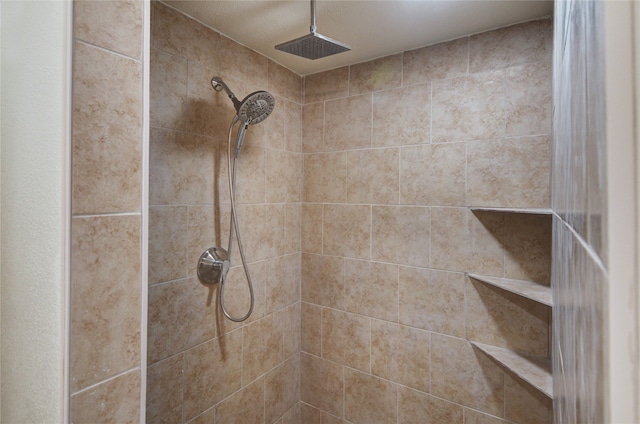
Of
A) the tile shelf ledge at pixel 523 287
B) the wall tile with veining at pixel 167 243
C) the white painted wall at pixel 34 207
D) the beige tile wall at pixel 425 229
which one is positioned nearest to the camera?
the white painted wall at pixel 34 207

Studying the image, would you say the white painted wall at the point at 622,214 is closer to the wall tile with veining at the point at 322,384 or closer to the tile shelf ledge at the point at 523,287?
the tile shelf ledge at the point at 523,287

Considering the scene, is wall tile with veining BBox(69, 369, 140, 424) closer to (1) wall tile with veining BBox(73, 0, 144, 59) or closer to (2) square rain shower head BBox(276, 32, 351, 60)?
(1) wall tile with veining BBox(73, 0, 144, 59)

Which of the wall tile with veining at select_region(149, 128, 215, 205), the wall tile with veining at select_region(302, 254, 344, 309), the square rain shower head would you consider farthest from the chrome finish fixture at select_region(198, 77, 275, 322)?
the wall tile with veining at select_region(302, 254, 344, 309)

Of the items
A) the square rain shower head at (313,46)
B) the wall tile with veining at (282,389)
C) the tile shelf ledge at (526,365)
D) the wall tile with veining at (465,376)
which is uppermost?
the square rain shower head at (313,46)

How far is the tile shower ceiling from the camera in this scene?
4.28 ft

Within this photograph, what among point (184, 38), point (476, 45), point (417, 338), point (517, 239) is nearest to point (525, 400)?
point (417, 338)

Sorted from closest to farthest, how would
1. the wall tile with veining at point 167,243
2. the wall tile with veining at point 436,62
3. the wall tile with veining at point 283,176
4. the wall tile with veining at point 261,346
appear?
1. the wall tile with veining at point 167,243
2. the wall tile with veining at point 436,62
3. the wall tile with veining at point 261,346
4. the wall tile with veining at point 283,176

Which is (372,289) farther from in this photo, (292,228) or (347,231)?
(292,228)

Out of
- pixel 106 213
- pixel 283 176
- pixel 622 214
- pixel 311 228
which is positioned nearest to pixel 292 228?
pixel 311 228

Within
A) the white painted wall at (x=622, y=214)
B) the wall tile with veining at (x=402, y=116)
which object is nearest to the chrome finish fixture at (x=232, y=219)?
the wall tile with veining at (x=402, y=116)

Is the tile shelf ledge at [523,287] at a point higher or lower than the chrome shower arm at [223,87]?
lower

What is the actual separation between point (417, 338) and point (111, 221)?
4.87 ft

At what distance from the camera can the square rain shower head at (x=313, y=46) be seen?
46.4 inches

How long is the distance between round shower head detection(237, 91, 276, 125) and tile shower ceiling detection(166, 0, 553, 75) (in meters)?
0.34
